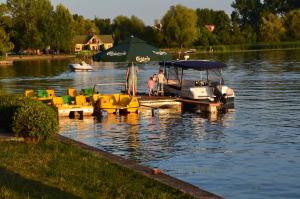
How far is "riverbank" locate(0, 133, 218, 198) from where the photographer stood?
40.0ft

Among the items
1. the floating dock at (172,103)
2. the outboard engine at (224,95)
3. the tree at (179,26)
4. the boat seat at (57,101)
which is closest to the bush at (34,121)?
the boat seat at (57,101)

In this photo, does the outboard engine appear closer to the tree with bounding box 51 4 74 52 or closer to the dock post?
the dock post

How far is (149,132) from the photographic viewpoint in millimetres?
26203

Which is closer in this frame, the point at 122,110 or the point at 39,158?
the point at 39,158

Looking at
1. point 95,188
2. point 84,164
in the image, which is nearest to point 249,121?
point 84,164

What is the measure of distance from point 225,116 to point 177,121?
3228 mm

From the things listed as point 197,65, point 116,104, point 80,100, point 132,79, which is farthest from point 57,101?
point 197,65

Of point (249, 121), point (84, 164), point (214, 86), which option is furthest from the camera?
point (214, 86)

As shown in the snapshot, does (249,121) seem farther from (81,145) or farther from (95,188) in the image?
(95,188)

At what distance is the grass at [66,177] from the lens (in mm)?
12172

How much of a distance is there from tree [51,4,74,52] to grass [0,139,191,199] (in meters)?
138

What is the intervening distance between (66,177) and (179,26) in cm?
15202

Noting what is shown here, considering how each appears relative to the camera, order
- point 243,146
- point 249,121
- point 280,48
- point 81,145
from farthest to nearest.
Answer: point 280,48, point 249,121, point 243,146, point 81,145

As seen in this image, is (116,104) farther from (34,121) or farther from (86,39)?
(86,39)
